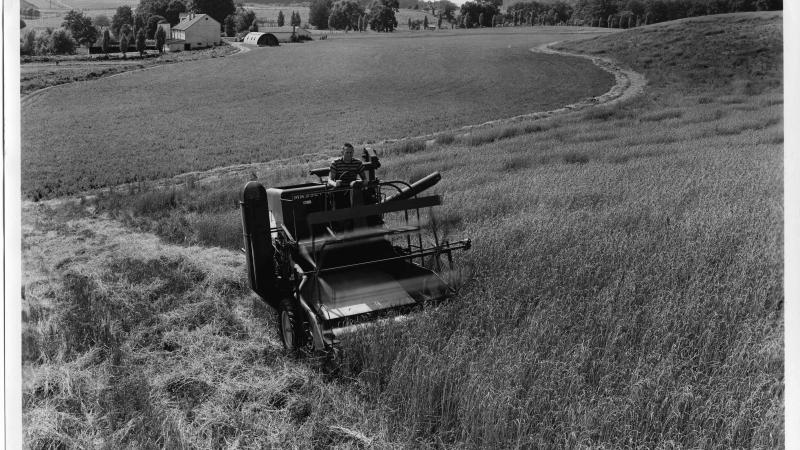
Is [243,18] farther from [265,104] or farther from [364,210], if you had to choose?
[364,210]

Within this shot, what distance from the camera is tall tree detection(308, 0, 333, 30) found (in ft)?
28.6

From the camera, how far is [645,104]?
1427 centimetres

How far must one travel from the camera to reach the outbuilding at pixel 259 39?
339 inches

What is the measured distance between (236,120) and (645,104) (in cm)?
990

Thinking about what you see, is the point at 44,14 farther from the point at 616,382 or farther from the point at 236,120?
the point at 616,382

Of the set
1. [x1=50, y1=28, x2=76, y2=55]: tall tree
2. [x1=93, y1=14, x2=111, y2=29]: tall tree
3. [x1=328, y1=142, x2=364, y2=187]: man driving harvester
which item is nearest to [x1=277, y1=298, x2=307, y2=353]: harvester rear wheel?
[x1=328, y1=142, x2=364, y2=187]: man driving harvester

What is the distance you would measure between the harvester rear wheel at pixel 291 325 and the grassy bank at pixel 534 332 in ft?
0.79

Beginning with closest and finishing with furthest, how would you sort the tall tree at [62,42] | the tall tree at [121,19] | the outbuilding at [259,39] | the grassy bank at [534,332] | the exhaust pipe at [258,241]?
the grassy bank at [534,332] < the exhaust pipe at [258,241] < the tall tree at [62,42] < the tall tree at [121,19] < the outbuilding at [259,39]

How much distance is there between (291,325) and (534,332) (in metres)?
2.05

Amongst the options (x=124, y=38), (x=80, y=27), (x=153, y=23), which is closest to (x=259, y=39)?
(x=153, y=23)

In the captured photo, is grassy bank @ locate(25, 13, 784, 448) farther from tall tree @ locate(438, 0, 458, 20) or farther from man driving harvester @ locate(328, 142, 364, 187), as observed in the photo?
tall tree @ locate(438, 0, 458, 20)

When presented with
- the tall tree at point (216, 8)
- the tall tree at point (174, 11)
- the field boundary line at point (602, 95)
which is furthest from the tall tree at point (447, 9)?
the tall tree at point (174, 11)

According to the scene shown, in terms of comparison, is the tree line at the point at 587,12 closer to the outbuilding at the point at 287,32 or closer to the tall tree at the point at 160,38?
the outbuilding at the point at 287,32

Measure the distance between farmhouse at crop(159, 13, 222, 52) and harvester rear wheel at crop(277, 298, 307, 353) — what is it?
4756 mm
